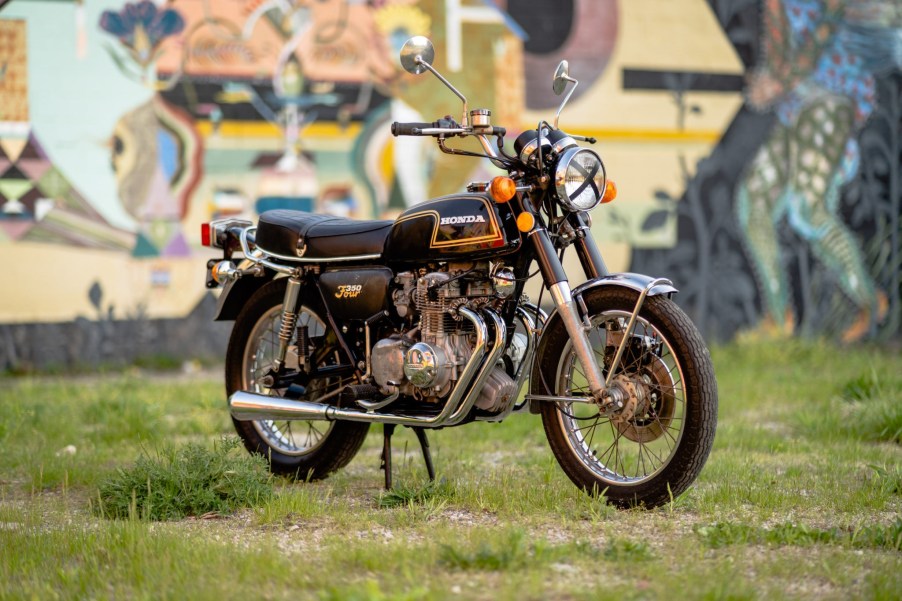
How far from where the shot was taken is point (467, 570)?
3.68 m

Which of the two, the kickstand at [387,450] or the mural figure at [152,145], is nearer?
the kickstand at [387,450]

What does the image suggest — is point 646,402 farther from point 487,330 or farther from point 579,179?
point 579,179

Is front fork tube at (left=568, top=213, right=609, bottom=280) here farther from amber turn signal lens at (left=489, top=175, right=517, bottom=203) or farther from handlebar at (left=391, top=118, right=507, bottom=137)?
handlebar at (left=391, top=118, right=507, bottom=137)

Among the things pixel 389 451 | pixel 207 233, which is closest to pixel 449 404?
pixel 389 451

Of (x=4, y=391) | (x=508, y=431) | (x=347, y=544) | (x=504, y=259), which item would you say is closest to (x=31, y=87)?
(x=4, y=391)

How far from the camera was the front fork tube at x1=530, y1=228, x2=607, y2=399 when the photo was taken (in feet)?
14.9

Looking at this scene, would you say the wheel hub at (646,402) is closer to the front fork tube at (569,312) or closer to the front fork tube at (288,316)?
the front fork tube at (569,312)

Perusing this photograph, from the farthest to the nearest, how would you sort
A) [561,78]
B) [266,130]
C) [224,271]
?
1. [266,130]
2. [224,271]
3. [561,78]

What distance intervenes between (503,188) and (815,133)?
6928mm

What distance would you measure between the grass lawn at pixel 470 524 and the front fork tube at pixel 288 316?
1.96ft

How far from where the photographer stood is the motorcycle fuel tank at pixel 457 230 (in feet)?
15.4

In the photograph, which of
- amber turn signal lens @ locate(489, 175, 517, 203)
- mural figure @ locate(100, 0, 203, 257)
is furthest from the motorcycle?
mural figure @ locate(100, 0, 203, 257)

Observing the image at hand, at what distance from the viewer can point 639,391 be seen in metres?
4.56

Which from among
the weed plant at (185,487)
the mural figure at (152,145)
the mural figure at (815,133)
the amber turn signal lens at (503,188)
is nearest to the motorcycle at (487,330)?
the amber turn signal lens at (503,188)
